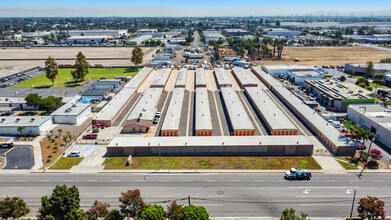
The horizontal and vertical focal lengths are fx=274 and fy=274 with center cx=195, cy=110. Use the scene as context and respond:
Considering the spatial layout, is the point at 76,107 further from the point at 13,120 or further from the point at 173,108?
the point at 173,108

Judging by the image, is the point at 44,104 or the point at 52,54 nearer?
the point at 44,104

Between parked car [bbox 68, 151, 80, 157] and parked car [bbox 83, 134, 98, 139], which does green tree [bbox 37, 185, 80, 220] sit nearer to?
parked car [bbox 68, 151, 80, 157]

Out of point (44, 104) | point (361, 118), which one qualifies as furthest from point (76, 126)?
point (361, 118)

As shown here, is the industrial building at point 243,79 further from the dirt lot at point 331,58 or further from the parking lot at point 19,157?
the parking lot at point 19,157

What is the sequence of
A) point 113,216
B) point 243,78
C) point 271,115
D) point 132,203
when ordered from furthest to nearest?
point 243,78, point 271,115, point 132,203, point 113,216

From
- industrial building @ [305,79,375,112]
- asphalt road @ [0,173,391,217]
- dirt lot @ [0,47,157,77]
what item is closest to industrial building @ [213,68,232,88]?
industrial building @ [305,79,375,112]

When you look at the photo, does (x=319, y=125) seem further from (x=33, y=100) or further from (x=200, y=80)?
(x=33, y=100)

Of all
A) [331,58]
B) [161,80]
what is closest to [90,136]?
[161,80]
